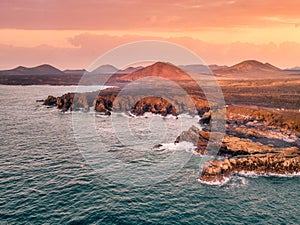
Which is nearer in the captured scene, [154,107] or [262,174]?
[262,174]

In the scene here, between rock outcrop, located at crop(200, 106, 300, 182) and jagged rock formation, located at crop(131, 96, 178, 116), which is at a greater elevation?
jagged rock formation, located at crop(131, 96, 178, 116)

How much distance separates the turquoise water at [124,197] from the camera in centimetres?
3844

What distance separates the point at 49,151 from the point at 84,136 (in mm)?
15095

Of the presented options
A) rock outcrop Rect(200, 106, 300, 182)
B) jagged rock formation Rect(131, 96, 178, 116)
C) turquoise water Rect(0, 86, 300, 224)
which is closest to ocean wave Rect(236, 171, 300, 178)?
rock outcrop Rect(200, 106, 300, 182)

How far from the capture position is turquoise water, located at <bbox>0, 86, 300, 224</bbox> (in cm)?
3844

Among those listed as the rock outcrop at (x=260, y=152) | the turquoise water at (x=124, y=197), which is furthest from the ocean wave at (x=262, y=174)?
the turquoise water at (x=124, y=197)

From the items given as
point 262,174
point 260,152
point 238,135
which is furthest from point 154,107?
point 262,174

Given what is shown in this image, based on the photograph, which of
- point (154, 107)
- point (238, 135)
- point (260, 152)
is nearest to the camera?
point (260, 152)

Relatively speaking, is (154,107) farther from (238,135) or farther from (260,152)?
(260,152)

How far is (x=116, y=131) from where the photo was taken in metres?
86.0

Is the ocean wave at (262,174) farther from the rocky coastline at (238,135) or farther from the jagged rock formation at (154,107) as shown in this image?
the jagged rock formation at (154,107)

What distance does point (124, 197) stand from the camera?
4438 centimetres

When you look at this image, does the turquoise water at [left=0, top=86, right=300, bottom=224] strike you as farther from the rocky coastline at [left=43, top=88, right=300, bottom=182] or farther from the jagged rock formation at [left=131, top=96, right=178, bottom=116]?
the jagged rock formation at [left=131, top=96, right=178, bottom=116]

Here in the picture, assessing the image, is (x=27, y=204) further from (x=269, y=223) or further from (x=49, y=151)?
(x=269, y=223)
